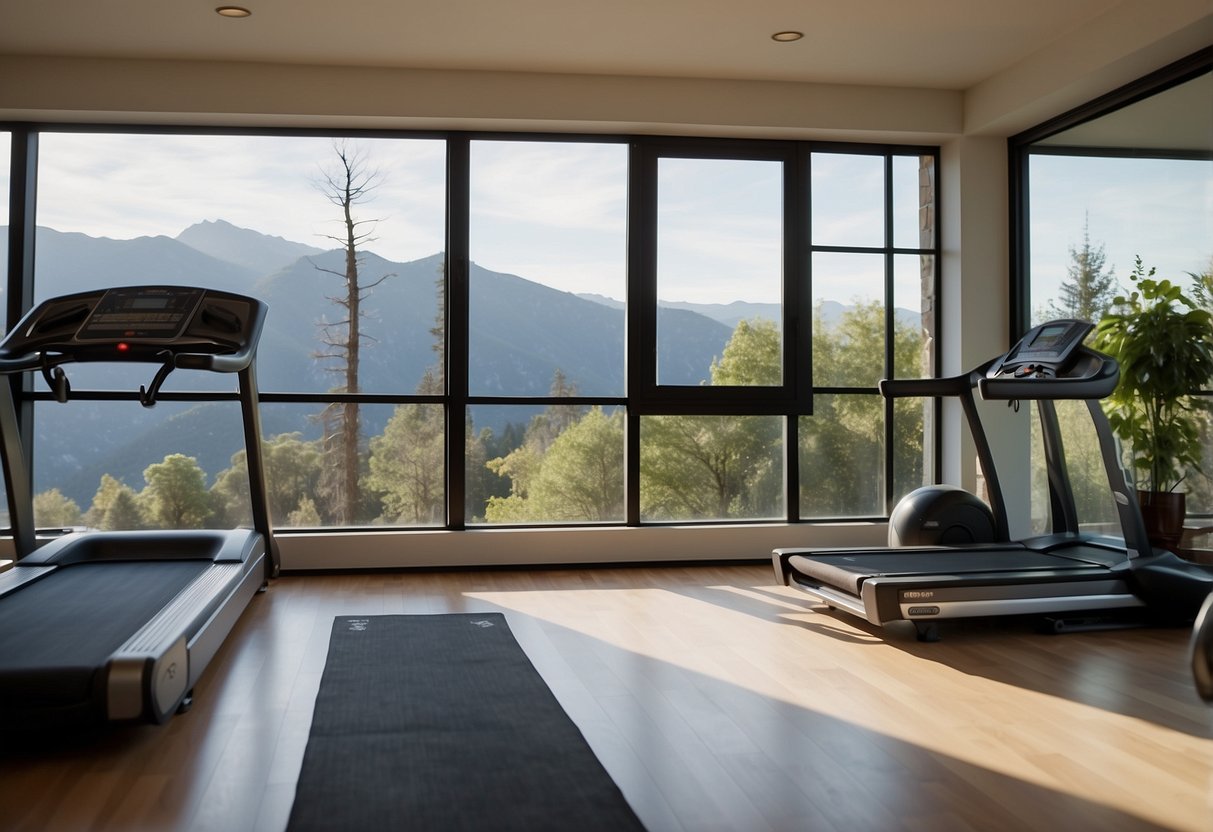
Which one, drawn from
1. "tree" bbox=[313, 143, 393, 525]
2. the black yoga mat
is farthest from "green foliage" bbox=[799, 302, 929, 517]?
the black yoga mat

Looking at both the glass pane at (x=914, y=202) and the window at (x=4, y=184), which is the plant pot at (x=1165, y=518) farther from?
the window at (x=4, y=184)

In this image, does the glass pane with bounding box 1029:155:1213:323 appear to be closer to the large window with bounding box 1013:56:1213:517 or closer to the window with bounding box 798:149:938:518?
the large window with bounding box 1013:56:1213:517

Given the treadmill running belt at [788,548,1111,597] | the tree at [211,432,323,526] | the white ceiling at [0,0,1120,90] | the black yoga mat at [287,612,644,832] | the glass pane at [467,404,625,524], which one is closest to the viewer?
the black yoga mat at [287,612,644,832]

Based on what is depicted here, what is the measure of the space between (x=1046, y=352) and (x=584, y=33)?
2.62 m

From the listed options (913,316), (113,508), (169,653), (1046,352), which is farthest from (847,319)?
(169,653)

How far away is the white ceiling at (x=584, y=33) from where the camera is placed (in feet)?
15.2

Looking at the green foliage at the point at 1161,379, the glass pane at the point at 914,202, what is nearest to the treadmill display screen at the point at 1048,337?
the green foliage at the point at 1161,379

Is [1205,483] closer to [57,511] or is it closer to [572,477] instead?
[572,477]

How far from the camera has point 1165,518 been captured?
4688mm

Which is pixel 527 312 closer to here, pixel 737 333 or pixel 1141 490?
pixel 737 333

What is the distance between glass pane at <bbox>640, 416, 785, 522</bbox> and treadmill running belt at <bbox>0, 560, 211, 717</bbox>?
2565 mm

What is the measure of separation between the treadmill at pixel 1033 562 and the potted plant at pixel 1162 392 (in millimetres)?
332

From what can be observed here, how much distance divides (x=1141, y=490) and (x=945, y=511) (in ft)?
2.90

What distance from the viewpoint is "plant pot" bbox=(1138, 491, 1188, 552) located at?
4660 mm
